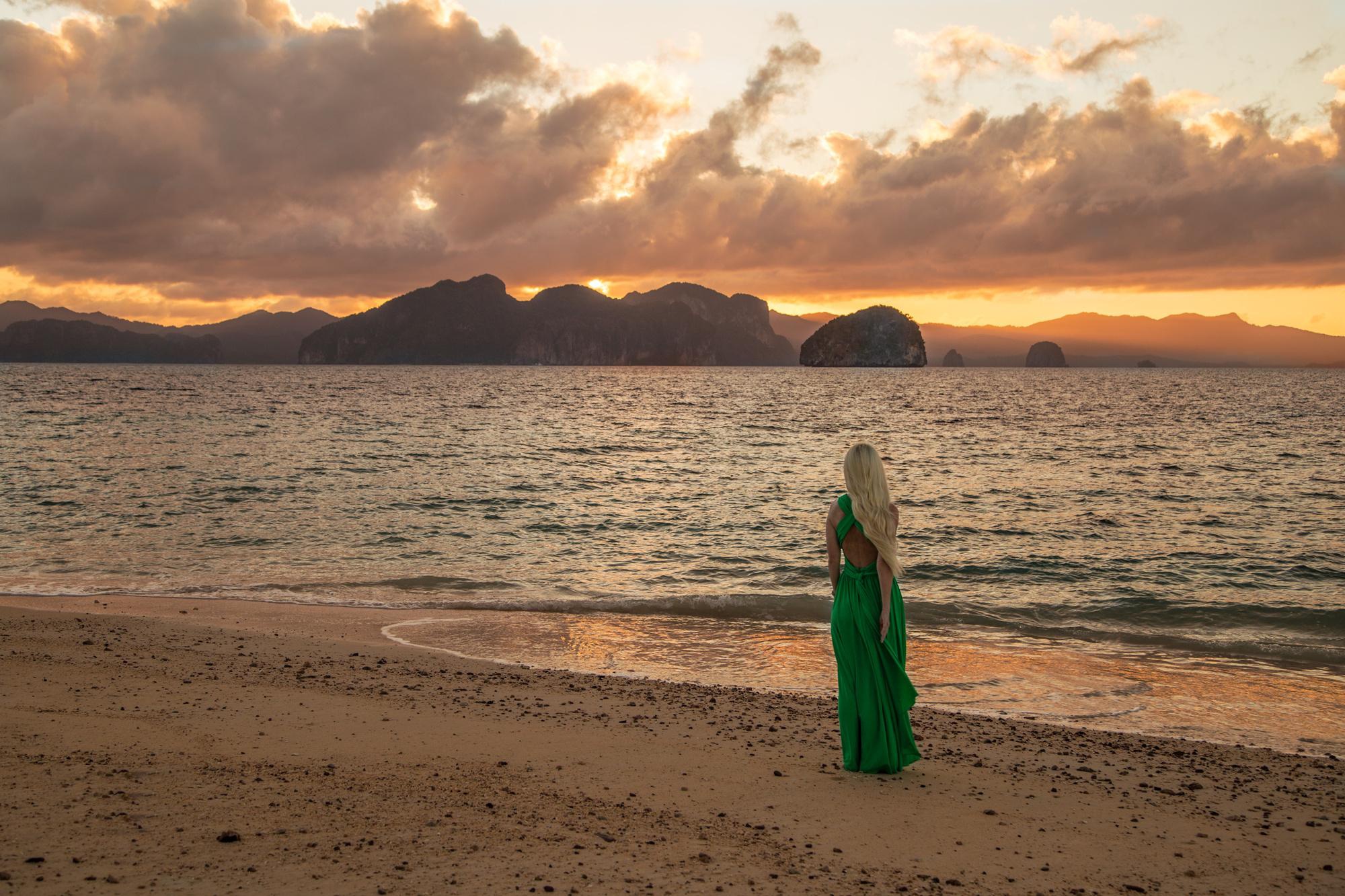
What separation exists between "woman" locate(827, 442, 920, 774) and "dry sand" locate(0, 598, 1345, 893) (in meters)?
0.25

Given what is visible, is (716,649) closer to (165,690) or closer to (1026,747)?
(1026,747)

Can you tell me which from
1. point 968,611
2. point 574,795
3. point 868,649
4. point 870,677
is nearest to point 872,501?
point 868,649

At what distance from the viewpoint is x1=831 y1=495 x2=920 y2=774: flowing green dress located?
6.54 metres

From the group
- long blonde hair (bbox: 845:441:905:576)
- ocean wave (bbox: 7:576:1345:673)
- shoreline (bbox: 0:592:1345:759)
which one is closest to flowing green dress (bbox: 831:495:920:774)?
long blonde hair (bbox: 845:441:905:576)

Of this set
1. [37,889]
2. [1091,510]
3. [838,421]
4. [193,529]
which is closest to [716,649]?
[37,889]

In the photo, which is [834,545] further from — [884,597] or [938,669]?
[938,669]

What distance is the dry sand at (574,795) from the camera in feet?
15.6

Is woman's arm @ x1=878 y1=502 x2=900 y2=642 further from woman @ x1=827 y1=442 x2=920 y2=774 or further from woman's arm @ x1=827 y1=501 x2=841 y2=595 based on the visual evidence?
woman's arm @ x1=827 y1=501 x2=841 y2=595

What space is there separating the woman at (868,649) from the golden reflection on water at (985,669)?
9.81 feet

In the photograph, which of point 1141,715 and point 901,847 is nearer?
point 901,847

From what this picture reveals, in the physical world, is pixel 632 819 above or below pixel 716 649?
above

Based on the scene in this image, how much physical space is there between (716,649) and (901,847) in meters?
6.52

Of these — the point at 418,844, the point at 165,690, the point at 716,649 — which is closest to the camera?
the point at 418,844

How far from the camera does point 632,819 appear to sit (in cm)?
A: 554
